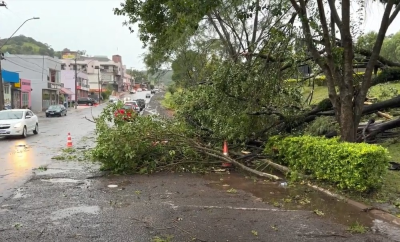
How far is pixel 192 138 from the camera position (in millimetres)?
12734

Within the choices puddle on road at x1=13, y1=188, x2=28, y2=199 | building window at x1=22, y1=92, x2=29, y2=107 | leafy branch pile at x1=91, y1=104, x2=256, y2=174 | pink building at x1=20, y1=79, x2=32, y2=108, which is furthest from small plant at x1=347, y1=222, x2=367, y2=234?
building window at x1=22, y1=92, x2=29, y2=107

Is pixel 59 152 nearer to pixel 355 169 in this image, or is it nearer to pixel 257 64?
pixel 257 64

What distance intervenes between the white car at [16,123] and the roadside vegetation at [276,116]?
935 centimetres

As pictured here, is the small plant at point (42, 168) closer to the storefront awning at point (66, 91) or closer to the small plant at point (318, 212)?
the small plant at point (318, 212)

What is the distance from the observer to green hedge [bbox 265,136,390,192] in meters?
7.93

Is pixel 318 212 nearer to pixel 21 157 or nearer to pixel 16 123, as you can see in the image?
pixel 21 157

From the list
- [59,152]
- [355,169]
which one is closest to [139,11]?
[355,169]

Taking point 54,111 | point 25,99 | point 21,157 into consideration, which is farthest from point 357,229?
point 25,99

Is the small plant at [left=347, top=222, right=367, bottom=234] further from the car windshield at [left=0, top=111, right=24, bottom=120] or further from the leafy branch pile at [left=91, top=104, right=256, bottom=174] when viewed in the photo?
the car windshield at [left=0, top=111, right=24, bottom=120]

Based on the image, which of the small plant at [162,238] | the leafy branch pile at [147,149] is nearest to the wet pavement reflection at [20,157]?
the leafy branch pile at [147,149]

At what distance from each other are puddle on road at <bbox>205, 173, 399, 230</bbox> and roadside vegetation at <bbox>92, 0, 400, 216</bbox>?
491 mm

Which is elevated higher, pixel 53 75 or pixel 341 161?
pixel 53 75

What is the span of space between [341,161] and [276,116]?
447cm

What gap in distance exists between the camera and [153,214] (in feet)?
22.7
